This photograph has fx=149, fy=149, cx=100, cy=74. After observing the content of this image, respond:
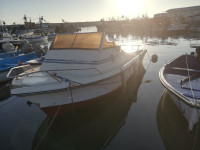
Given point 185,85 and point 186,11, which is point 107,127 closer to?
point 185,85

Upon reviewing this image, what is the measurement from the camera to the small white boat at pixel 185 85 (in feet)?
15.8

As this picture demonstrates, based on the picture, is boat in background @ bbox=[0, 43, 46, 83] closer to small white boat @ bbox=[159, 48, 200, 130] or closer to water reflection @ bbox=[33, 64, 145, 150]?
water reflection @ bbox=[33, 64, 145, 150]

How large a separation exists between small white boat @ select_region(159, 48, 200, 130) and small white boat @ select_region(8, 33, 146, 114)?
249cm

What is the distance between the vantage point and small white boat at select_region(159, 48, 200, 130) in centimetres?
481

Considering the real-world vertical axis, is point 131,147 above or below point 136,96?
below

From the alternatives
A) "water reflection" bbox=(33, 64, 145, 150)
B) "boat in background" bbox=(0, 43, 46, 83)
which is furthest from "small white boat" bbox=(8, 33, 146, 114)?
"boat in background" bbox=(0, 43, 46, 83)

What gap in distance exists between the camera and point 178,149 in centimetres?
502

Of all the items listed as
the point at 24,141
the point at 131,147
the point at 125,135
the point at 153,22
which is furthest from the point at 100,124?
the point at 153,22

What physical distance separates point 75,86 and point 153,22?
71.7 meters

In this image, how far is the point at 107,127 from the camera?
6449mm

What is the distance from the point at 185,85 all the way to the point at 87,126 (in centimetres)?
479

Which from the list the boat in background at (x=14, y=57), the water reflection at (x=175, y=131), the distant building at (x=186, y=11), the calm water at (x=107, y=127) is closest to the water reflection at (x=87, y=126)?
the calm water at (x=107, y=127)

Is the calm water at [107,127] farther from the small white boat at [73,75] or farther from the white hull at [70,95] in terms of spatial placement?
the small white boat at [73,75]

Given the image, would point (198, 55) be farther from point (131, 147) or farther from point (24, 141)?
point (24, 141)
